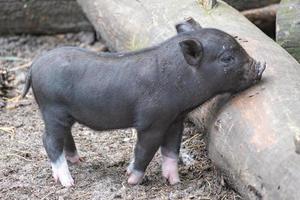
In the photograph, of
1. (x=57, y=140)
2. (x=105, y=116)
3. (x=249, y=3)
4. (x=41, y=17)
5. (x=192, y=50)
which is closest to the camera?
(x=192, y=50)

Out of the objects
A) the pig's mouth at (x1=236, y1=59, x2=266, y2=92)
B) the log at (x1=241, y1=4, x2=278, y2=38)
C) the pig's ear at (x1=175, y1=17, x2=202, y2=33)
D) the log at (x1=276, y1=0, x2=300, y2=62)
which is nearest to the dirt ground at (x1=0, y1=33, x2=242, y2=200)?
the pig's mouth at (x1=236, y1=59, x2=266, y2=92)

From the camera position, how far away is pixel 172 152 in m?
4.59

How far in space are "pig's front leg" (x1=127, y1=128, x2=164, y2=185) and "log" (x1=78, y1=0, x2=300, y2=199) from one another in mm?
372

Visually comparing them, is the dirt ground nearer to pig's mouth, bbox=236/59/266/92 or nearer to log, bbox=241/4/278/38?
pig's mouth, bbox=236/59/266/92

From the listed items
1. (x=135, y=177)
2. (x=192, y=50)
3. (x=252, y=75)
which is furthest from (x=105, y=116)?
(x=252, y=75)

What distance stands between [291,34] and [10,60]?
307 cm

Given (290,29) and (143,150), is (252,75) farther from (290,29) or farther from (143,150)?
(290,29)

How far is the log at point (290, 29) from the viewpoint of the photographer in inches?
225

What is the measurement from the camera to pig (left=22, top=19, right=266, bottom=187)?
4258mm

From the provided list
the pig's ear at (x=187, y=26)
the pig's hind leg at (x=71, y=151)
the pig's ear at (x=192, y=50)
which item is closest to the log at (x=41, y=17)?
the pig's hind leg at (x=71, y=151)

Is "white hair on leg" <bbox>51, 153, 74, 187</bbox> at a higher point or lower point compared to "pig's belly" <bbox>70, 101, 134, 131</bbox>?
lower

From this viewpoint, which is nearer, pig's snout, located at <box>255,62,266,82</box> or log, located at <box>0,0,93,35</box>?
pig's snout, located at <box>255,62,266,82</box>

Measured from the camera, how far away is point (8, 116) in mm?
5934

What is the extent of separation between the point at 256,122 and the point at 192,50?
0.56 meters
